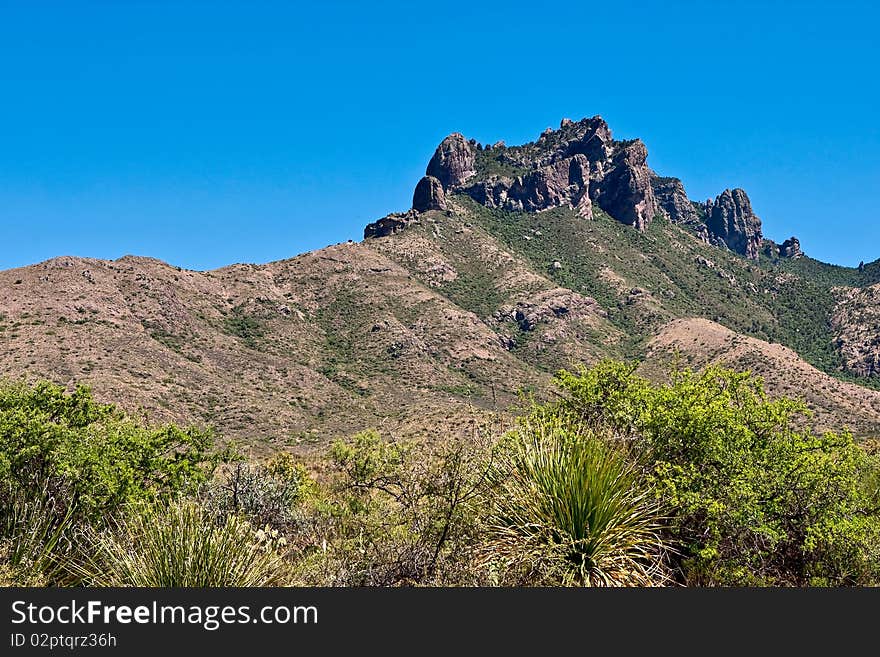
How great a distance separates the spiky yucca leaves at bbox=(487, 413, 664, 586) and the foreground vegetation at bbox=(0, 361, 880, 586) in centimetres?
3

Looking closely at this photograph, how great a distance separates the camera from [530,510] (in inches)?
350

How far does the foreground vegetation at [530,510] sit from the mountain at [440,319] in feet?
87.5

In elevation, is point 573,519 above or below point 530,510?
below

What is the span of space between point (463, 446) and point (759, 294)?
16195 cm

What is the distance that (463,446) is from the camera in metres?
10.4

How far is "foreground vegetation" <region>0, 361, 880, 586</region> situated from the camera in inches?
333

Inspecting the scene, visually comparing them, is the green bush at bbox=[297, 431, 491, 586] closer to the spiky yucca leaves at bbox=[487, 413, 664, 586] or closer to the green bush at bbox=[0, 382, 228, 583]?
the spiky yucca leaves at bbox=[487, 413, 664, 586]

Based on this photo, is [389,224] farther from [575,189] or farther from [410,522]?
[410,522]

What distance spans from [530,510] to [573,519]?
22.3 inches

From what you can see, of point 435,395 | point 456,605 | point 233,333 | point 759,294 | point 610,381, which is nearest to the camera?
point 456,605

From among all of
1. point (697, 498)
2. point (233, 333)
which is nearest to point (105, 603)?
point (697, 498)

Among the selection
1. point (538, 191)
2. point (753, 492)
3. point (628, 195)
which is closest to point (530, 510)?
point (753, 492)

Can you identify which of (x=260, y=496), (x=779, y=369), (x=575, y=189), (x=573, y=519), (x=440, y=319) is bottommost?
(x=573, y=519)

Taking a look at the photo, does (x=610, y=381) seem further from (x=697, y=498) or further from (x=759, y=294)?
(x=759, y=294)
